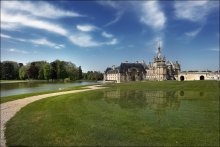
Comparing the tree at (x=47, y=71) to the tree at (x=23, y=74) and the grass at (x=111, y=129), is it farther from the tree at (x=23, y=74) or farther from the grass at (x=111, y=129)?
the grass at (x=111, y=129)

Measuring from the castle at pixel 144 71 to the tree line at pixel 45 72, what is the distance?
75.2ft

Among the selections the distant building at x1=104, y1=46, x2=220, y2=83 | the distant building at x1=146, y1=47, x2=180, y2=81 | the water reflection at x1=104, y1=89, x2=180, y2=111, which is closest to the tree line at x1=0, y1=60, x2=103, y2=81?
the distant building at x1=104, y1=46, x2=220, y2=83

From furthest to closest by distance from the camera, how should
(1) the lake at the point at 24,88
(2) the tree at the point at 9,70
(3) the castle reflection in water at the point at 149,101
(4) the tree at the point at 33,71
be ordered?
1. (2) the tree at the point at 9,70
2. (4) the tree at the point at 33,71
3. (1) the lake at the point at 24,88
4. (3) the castle reflection in water at the point at 149,101

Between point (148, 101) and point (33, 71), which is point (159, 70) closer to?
point (33, 71)

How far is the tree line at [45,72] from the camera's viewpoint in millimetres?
113750

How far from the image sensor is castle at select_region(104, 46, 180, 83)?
9400cm

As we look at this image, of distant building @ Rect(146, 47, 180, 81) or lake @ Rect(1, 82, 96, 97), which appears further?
distant building @ Rect(146, 47, 180, 81)

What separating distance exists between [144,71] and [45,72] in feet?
146

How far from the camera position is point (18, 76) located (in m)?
132

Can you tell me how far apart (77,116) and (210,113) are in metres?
8.95

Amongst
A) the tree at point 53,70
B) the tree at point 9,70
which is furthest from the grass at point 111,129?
the tree at point 9,70

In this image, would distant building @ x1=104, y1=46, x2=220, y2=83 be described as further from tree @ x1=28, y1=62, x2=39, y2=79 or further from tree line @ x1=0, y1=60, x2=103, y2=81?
tree @ x1=28, y1=62, x2=39, y2=79

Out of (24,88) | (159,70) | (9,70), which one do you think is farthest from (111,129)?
(9,70)

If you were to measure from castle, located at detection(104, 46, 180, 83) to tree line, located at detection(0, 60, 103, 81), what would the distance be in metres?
22.9
